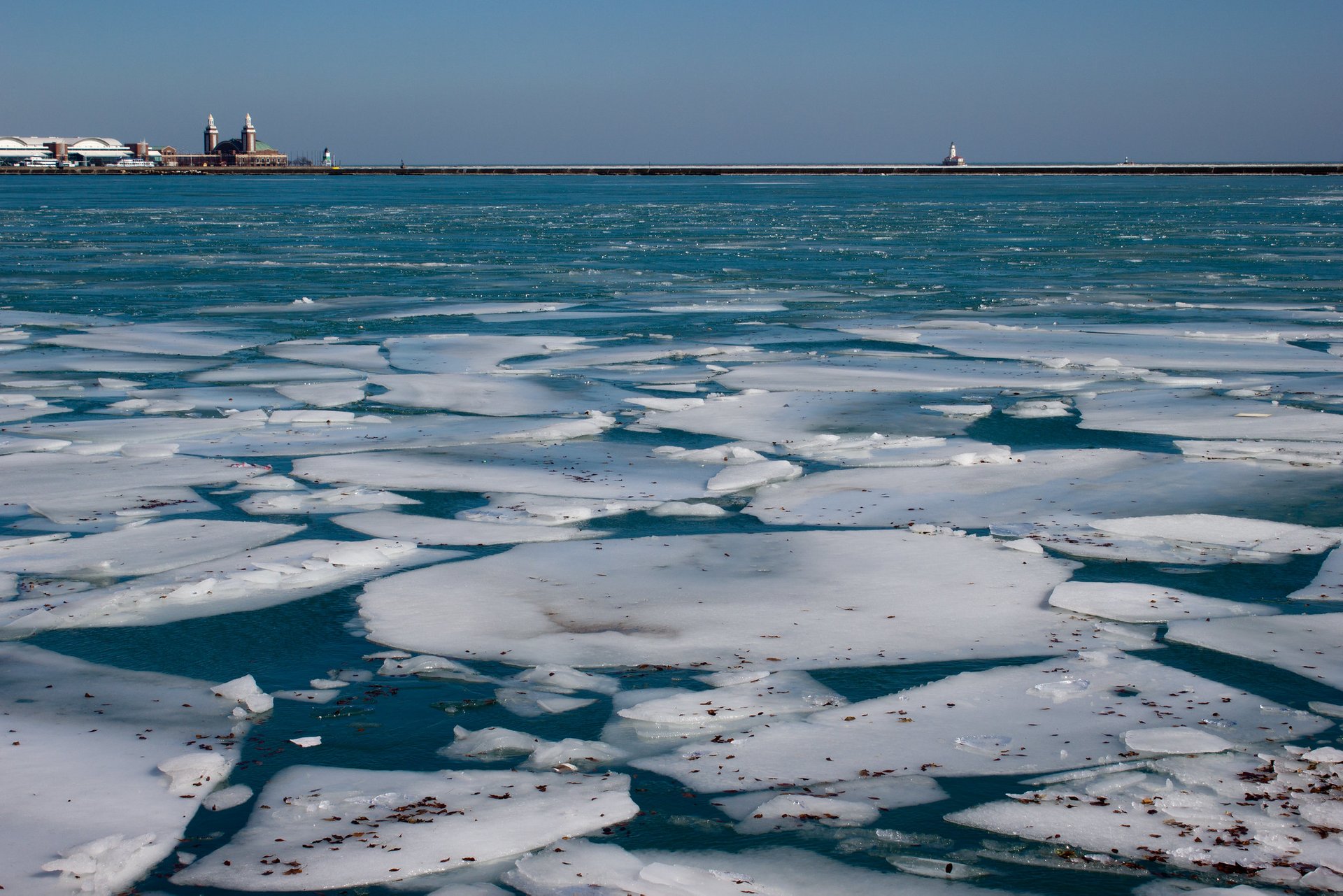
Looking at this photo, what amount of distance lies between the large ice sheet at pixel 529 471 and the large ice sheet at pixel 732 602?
0.84 metres

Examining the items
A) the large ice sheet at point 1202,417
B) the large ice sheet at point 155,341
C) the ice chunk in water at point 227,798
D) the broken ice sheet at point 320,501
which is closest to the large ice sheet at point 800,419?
the large ice sheet at point 1202,417

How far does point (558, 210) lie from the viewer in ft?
132

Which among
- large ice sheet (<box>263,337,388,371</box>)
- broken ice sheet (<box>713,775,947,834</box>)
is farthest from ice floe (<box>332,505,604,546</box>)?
large ice sheet (<box>263,337,388,371</box>)

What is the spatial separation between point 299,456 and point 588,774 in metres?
4.02

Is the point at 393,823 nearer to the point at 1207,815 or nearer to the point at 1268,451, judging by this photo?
the point at 1207,815

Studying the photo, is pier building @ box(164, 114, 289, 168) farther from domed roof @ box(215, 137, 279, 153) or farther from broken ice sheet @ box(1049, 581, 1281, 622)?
broken ice sheet @ box(1049, 581, 1281, 622)

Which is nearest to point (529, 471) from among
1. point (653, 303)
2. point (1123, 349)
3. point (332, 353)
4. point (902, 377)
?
point (902, 377)

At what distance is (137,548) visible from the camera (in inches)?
203

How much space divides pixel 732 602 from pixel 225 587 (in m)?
1.80

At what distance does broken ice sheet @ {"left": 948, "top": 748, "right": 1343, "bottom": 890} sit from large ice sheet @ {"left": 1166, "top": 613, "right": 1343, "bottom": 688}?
67cm

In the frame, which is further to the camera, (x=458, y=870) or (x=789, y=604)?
(x=789, y=604)

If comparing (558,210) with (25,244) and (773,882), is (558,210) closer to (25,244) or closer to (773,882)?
(25,244)

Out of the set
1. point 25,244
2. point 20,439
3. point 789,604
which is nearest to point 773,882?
point 789,604

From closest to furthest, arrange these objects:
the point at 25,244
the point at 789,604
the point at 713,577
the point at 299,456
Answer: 1. the point at 789,604
2. the point at 713,577
3. the point at 299,456
4. the point at 25,244
